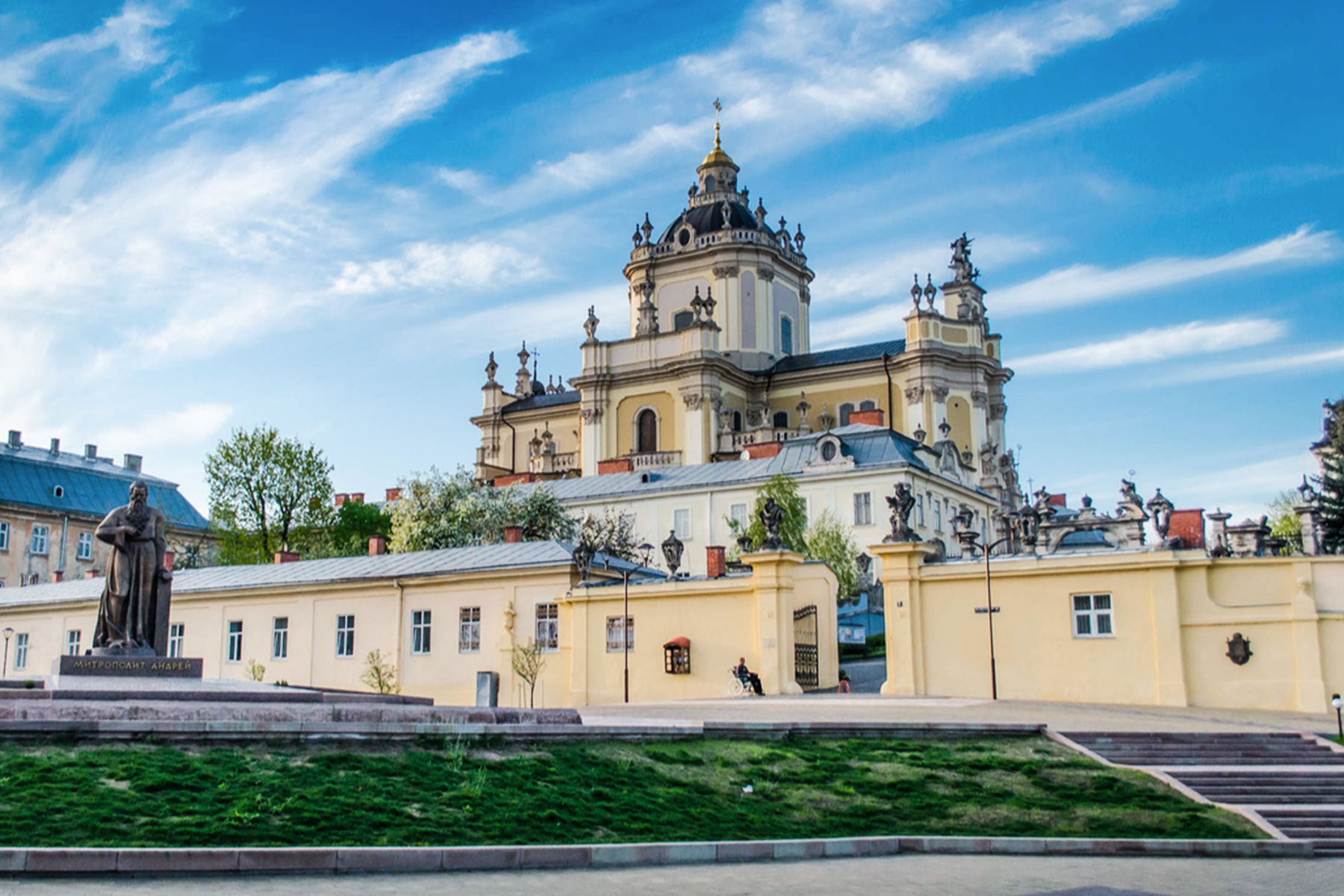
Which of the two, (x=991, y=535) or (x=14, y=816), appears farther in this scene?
(x=991, y=535)

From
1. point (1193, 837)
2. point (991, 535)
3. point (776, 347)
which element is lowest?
point (1193, 837)

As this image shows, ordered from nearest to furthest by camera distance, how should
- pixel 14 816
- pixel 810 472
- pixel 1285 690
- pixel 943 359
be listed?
1. pixel 14 816
2. pixel 1285 690
3. pixel 810 472
4. pixel 943 359

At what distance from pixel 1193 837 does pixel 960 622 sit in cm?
1317

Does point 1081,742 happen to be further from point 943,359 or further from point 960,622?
point 943,359

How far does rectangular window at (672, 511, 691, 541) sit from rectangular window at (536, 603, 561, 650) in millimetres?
24204

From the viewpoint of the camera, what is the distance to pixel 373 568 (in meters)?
39.2

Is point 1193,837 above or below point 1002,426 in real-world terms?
below

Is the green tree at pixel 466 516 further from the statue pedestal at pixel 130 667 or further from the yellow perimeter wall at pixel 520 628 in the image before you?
the statue pedestal at pixel 130 667

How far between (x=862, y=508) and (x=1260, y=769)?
1576 inches

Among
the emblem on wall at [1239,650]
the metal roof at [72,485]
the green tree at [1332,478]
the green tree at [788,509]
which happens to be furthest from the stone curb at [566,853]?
the metal roof at [72,485]

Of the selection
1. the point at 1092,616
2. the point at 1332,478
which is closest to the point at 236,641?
the point at 1092,616

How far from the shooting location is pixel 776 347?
82562mm

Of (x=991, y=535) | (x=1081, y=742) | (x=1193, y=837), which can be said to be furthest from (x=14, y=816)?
(x=991, y=535)

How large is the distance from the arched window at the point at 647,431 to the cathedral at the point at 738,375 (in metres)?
0.08
